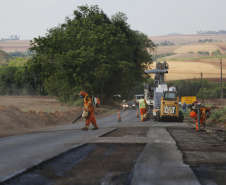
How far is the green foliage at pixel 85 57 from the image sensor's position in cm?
5994

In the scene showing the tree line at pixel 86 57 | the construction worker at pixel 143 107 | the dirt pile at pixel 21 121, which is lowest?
the dirt pile at pixel 21 121

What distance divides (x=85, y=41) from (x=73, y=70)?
4579 millimetres

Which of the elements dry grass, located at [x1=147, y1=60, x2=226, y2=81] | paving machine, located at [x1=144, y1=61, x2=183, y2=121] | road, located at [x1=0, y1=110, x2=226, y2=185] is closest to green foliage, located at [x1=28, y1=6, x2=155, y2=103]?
paving machine, located at [x1=144, y1=61, x2=183, y2=121]

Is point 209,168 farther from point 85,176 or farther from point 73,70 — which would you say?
point 73,70

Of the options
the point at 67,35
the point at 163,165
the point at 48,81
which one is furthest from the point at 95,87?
the point at 163,165

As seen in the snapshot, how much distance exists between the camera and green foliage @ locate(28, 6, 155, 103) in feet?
197

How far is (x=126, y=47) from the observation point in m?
68.2

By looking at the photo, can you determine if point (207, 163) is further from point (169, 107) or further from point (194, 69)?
point (194, 69)

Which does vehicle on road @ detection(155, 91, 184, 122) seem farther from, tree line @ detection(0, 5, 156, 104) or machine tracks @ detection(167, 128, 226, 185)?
tree line @ detection(0, 5, 156, 104)

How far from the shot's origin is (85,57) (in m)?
60.1

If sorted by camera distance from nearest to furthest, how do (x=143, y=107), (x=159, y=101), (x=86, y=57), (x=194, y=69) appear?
(x=143, y=107) → (x=159, y=101) → (x=86, y=57) → (x=194, y=69)

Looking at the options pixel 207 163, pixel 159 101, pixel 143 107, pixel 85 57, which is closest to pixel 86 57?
pixel 85 57

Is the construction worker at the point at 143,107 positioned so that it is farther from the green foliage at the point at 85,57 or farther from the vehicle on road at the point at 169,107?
the green foliage at the point at 85,57

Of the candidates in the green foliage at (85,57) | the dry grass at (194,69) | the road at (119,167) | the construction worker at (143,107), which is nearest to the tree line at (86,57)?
the green foliage at (85,57)
